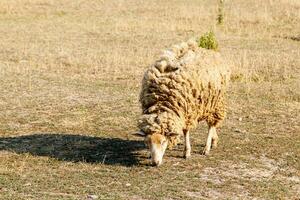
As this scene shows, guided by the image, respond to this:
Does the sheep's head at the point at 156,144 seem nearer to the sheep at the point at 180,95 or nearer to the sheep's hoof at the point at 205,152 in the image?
the sheep at the point at 180,95

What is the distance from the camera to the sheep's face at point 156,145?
10.0 meters

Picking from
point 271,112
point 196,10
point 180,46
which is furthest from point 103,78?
point 196,10

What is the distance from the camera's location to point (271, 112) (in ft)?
48.5

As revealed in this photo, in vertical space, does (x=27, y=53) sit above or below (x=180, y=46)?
below

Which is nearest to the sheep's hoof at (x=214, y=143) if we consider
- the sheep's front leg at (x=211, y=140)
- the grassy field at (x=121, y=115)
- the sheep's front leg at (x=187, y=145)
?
the sheep's front leg at (x=211, y=140)

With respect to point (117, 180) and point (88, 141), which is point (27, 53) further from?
point (117, 180)

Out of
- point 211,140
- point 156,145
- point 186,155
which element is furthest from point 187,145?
point 156,145

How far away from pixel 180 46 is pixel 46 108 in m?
4.27

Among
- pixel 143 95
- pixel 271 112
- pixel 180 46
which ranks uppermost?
pixel 180 46

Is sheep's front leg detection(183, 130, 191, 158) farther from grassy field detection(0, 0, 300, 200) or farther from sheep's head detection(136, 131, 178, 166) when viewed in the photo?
sheep's head detection(136, 131, 178, 166)

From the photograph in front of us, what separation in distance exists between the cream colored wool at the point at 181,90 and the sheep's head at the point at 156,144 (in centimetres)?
7

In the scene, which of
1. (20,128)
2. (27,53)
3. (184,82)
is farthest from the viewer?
(27,53)

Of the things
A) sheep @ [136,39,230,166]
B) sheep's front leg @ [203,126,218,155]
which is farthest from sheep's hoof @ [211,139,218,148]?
sheep @ [136,39,230,166]

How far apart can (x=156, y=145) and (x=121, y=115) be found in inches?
158
